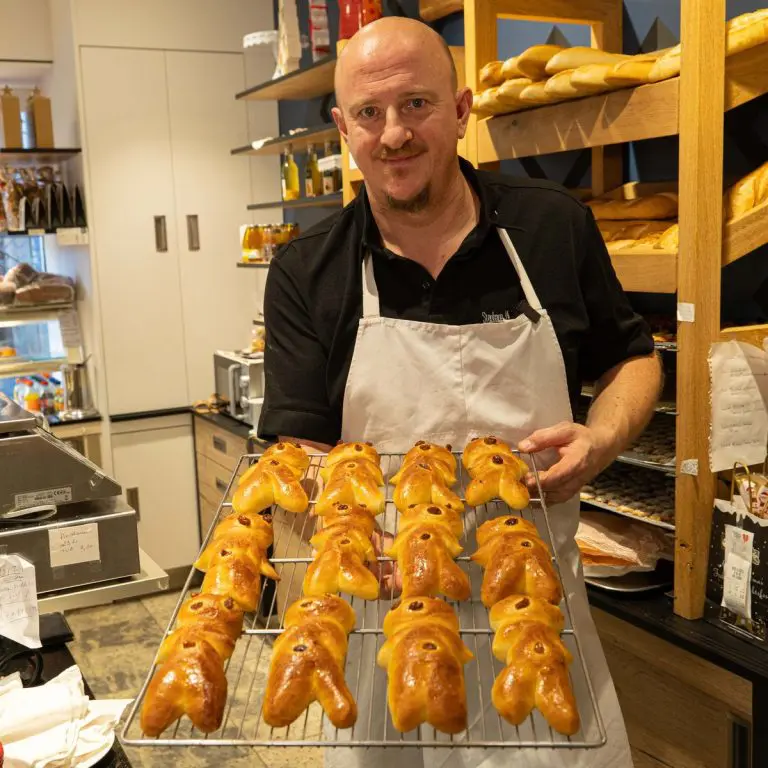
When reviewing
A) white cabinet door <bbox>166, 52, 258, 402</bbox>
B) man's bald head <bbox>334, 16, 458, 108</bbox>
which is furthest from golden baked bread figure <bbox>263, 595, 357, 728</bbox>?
white cabinet door <bbox>166, 52, 258, 402</bbox>

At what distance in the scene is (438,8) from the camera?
3.58m

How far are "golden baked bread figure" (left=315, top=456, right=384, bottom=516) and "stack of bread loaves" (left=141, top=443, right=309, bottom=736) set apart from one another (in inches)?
2.4

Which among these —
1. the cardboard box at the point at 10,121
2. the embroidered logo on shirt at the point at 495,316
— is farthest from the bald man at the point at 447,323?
the cardboard box at the point at 10,121

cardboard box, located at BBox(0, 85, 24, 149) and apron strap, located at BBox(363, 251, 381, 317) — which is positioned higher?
cardboard box, located at BBox(0, 85, 24, 149)

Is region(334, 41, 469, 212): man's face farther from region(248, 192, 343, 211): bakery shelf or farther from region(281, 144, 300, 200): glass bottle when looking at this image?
region(281, 144, 300, 200): glass bottle

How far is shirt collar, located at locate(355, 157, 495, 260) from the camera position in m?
1.89

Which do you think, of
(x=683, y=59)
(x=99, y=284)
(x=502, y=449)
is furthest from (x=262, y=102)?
(x=502, y=449)

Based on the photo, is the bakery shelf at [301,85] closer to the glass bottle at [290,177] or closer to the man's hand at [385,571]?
the glass bottle at [290,177]

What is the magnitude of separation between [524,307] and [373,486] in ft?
1.69

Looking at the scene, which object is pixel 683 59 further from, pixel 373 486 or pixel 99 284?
pixel 99 284

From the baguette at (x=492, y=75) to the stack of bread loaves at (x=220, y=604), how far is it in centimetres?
135

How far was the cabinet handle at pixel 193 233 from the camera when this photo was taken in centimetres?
509

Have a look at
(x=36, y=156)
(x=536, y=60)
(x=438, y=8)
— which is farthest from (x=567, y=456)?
(x=36, y=156)

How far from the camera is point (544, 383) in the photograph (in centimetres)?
193
